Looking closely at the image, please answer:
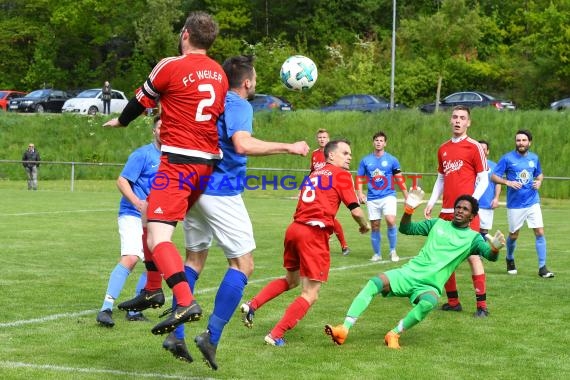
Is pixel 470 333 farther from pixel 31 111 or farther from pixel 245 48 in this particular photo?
pixel 245 48

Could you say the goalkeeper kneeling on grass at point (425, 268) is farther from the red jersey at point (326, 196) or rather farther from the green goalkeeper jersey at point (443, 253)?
the red jersey at point (326, 196)

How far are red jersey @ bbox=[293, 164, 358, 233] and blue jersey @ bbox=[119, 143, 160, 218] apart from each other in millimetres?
1569

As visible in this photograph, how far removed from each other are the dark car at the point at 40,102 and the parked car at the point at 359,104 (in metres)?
15.2

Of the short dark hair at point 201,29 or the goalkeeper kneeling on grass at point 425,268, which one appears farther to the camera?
the goalkeeper kneeling on grass at point 425,268

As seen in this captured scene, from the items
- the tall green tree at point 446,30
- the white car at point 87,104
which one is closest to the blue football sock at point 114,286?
the tall green tree at point 446,30

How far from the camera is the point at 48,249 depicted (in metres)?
14.8

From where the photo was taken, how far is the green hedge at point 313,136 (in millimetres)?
33938

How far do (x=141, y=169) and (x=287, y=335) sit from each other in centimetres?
208

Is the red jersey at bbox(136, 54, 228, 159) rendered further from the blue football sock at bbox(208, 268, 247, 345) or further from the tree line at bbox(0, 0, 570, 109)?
the tree line at bbox(0, 0, 570, 109)

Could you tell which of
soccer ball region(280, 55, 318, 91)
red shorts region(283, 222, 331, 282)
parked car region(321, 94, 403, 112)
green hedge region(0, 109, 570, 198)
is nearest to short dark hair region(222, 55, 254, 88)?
red shorts region(283, 222, 331, 282)

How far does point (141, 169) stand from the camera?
869 centimetres

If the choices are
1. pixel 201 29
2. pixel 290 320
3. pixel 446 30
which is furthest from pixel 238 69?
pixel 446 30

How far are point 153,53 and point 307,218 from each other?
49145 millimetres

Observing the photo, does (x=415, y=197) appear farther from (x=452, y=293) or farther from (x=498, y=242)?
(x=452, y=293)
